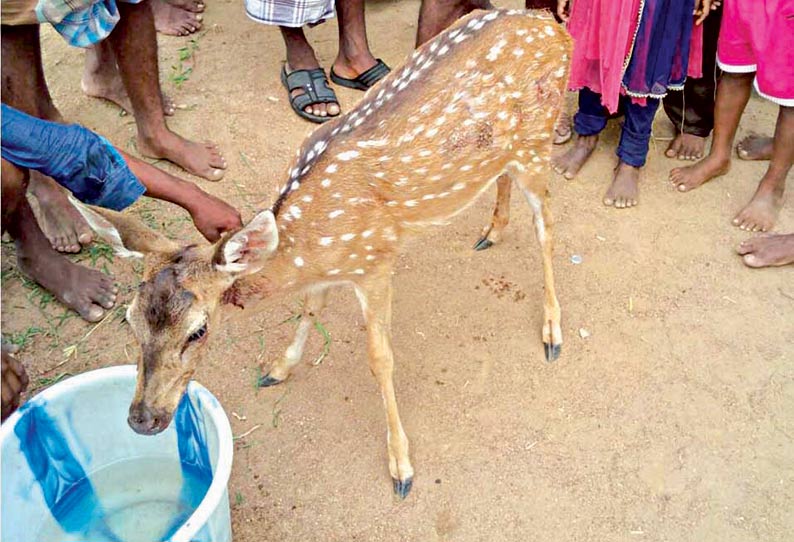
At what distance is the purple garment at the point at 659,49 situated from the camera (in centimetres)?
400

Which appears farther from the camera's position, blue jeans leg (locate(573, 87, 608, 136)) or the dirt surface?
blue jeans leg (locate(573, 87, 608, 136))

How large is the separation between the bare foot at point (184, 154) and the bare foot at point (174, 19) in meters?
1.40

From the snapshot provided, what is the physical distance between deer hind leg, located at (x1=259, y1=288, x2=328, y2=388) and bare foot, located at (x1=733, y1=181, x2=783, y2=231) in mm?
2430

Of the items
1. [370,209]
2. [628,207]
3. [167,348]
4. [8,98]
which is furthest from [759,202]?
[8,98]

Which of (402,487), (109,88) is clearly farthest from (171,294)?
(109,88)

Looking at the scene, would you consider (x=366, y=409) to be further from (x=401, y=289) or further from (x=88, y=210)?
(x=88, y=210)

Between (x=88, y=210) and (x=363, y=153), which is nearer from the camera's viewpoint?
(x=88, y=210)

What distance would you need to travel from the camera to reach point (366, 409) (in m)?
3.46

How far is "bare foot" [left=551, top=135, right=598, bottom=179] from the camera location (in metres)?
4.66

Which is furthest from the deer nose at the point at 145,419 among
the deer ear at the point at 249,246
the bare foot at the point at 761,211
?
the bare foot at the point at 761,211

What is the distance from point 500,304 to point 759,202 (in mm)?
1644

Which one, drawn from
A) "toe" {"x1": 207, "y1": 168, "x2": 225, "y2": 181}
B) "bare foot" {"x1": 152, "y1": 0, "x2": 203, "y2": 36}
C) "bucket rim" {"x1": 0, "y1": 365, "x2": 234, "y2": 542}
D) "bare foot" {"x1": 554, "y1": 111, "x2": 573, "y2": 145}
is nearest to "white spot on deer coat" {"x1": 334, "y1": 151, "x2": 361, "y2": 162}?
"bucket rim" {"x1": 0, "y1": 365, "x2": 234, "y2": 542}

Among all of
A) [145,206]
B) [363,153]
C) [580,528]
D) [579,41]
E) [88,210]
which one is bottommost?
[580,528]

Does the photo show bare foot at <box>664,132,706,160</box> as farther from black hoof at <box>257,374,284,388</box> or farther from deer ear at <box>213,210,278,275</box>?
deer ear at <box>213,210,278,275</box>
